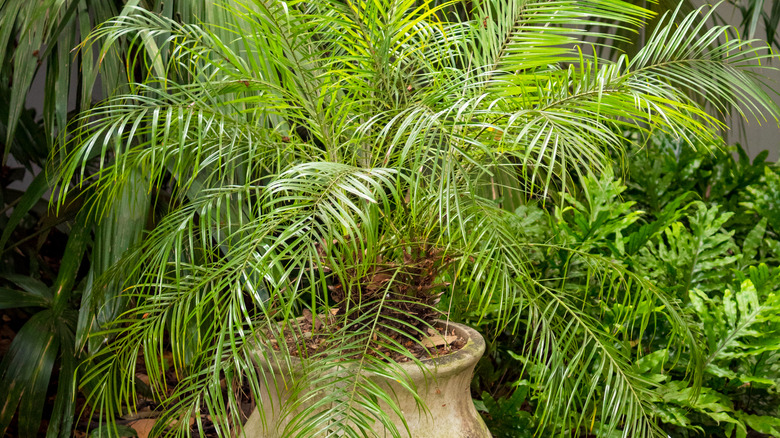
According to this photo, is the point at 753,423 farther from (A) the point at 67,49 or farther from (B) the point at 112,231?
(A) the point at 67,49

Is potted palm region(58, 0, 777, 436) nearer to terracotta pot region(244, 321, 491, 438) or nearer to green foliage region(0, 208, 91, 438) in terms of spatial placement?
terracotta pot region(244, 321, 491, 438)

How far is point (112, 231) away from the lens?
1091 mm

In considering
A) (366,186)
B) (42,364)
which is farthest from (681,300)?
(42,364)

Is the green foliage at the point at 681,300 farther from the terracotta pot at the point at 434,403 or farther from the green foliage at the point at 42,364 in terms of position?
the green foliage at the point at 42,364

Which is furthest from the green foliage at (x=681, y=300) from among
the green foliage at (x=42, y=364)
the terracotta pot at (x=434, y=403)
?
the green foliage at (x=42, y=364)

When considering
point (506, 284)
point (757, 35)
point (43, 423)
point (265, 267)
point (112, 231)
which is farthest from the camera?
point (757, 35)

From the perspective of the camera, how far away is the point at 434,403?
2.87 feet

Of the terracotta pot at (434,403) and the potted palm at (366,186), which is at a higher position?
the potted palm at (366,186)

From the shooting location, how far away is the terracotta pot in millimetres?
844

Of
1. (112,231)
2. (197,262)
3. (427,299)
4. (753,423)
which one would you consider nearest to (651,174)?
(753,423)

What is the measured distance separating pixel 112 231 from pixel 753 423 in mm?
1175

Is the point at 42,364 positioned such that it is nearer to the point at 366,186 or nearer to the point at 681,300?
the point at 366,186

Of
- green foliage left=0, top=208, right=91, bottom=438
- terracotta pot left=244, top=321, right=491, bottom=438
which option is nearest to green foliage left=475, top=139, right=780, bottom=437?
terracotta pot left=244, top=321, right=491, bottom=438

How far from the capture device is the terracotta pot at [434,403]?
844 millimetres
